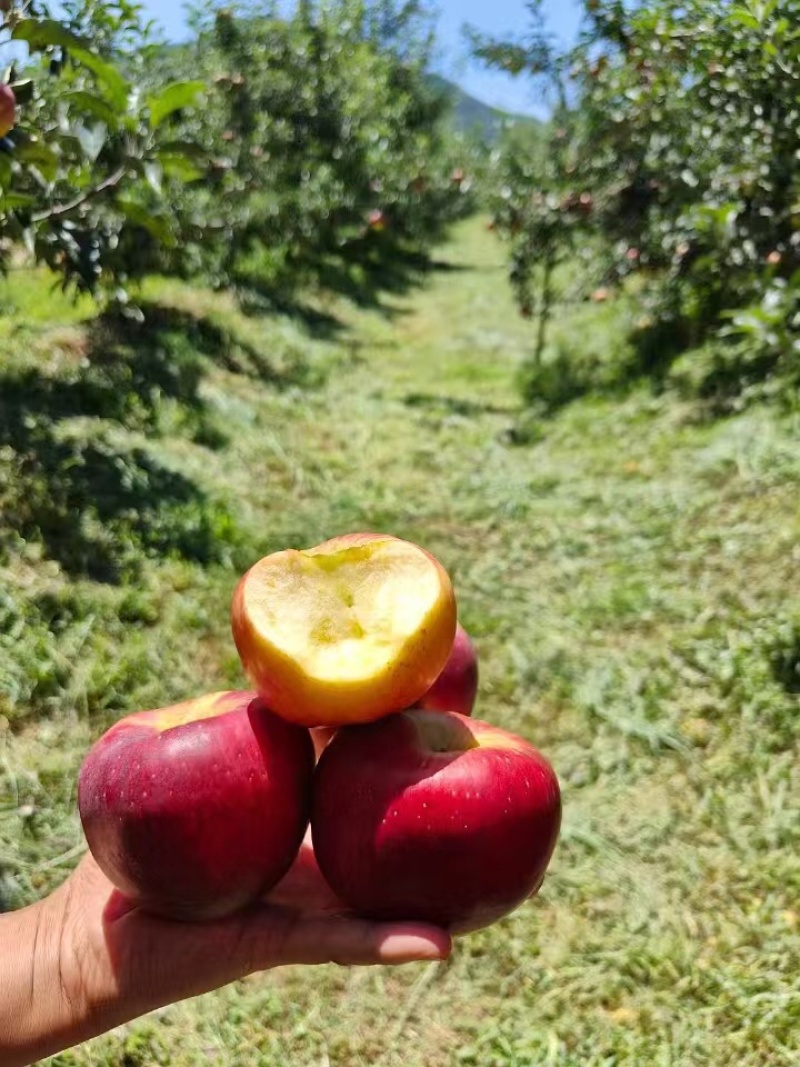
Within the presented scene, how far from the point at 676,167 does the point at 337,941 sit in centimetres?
702

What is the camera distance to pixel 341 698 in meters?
1.20

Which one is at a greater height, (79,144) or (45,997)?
(79,144)

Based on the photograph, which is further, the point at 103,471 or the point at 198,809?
the point at 103,471

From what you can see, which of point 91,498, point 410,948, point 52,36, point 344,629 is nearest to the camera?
point 410,948

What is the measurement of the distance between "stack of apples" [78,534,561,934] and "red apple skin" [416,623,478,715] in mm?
171

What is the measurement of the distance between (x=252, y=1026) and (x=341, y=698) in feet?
4.96

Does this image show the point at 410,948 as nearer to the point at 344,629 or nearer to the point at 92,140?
the point at 344,629

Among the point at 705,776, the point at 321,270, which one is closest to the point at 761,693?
the point at 705,776

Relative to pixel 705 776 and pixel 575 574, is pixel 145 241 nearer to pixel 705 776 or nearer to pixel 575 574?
pixel 575 574

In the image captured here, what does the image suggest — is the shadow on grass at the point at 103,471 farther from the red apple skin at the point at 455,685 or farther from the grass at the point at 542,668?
the red apple skin at the point at 455,685

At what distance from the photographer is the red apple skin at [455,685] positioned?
1494 mm

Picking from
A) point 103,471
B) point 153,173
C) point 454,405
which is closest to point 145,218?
point 153,173

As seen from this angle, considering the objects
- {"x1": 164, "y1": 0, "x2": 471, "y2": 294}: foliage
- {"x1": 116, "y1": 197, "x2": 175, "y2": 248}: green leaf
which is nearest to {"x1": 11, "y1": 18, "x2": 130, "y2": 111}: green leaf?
{"x1": 116, "y1": 197, "x2": 175, "y2": 248}: green leaf

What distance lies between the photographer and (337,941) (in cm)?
121
